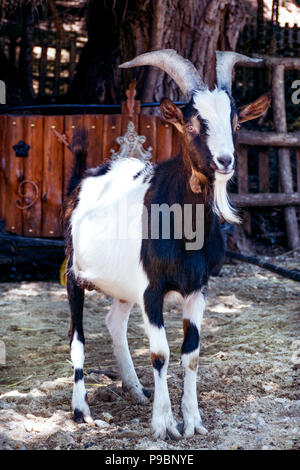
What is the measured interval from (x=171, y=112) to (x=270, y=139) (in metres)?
5.51

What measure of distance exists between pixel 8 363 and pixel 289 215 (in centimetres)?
549

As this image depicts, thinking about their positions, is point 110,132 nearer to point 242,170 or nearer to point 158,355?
point 242,170

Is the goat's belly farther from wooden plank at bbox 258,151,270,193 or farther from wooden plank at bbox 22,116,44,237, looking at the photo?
wooden plank at bbox 258,151,270,193

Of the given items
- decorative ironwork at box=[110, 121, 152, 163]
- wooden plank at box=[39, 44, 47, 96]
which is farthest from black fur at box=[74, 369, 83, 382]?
wooden plank at box=[39, 44, 47, 96]

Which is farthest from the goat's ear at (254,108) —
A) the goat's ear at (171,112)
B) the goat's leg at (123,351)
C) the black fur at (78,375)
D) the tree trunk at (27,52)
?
the tree trunk at (27,52)

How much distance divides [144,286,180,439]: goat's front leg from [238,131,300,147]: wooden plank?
551cm

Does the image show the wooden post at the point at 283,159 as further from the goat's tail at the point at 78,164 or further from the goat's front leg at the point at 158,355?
the goat's front leg at the point at 158,355

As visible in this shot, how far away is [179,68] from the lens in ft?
12.4

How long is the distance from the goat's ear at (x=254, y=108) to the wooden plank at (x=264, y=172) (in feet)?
17.3

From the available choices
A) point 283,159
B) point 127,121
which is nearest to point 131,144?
point 127,121

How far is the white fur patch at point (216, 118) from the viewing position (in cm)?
329

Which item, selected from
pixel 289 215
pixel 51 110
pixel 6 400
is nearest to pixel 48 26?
pixel 51 110

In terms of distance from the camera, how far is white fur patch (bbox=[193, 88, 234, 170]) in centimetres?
329
